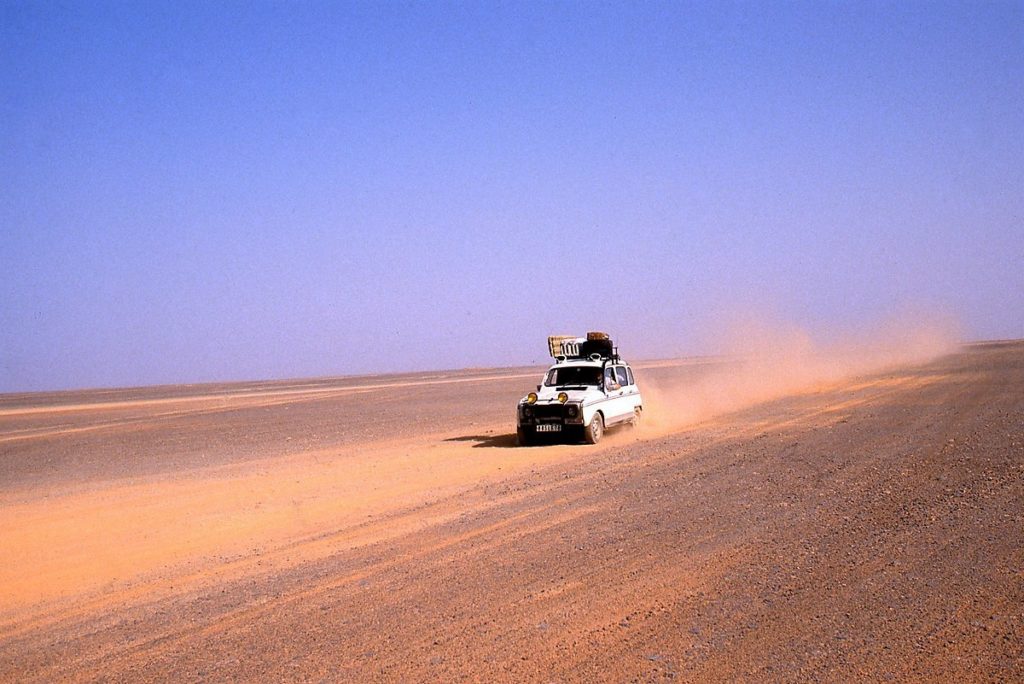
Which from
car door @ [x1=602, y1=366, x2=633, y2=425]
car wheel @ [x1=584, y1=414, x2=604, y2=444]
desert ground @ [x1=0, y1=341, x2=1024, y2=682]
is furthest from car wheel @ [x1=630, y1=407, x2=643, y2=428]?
desert ground @ [x1=0, y1=341, x2=1024, y2=682]

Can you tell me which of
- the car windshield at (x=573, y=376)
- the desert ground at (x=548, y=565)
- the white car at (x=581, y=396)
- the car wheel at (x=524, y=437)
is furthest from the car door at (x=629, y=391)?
the car wheel at (x=524, y=437)

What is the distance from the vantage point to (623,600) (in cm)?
721

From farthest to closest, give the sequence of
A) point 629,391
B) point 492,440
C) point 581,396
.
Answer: point 629,391 → point 492,440 → point 581,396

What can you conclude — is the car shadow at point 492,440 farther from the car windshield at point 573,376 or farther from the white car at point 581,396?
the car windshield at point 573,376

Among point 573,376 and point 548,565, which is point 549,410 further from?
point 548,565

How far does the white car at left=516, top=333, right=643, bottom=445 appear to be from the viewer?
19984mm

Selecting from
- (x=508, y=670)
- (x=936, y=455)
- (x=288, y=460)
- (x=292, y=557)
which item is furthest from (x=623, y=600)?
(x=288, y=460)

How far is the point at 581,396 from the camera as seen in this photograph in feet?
66.6

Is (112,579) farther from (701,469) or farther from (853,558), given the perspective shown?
(701,469)

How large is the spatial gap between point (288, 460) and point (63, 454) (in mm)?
10612

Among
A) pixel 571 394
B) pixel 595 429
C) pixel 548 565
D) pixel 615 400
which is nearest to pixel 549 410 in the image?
pixel 571 394

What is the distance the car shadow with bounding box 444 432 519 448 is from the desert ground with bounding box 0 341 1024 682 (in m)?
1.53

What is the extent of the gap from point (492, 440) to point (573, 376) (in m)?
2.85

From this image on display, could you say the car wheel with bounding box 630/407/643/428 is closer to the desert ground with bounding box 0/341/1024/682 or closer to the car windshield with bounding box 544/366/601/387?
the car windshield with bounding box 544/366/601/387
